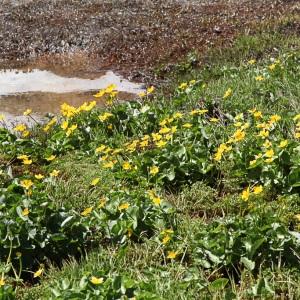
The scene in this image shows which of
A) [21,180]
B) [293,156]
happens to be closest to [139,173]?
[21,180]

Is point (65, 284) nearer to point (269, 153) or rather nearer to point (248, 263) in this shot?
point (248, 263)

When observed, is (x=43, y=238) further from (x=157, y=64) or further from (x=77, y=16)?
(x=77, y=16)

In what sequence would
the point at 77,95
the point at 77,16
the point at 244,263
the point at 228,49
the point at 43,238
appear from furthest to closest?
the point at 77,16
the point at 228,49
the point at 77,95
the point at 43,238
the point at 244,263

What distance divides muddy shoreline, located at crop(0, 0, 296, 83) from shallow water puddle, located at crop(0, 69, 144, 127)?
9.2 inches

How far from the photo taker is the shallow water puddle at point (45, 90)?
22.2 feet

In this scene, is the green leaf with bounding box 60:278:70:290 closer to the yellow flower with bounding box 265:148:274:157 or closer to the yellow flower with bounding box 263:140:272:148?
the yellow flower with bounding box 265:148:274:157

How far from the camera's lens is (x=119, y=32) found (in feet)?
29.2

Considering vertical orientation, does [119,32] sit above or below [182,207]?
above

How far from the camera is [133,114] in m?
5.29

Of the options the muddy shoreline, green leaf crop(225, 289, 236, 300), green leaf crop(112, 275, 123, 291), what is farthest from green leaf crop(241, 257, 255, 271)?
the muddy shoreline

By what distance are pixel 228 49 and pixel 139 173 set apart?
390 centimetres

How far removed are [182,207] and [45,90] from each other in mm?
3912

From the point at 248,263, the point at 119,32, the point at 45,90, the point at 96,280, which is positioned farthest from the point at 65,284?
the point at 119,32

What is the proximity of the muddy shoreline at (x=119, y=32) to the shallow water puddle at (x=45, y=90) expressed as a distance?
0.77 ft
